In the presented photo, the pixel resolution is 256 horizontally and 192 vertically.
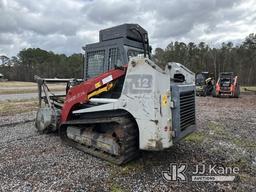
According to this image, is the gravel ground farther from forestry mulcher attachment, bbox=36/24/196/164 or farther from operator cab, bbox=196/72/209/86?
operator cab, bbox=196/72/209/86

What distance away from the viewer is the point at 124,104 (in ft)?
13.5

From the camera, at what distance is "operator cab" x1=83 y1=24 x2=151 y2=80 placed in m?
4.87

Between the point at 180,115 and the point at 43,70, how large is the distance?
62.1 m

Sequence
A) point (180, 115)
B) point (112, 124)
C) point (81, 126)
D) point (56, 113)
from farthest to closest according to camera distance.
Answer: point (56, 113), point (81, 126), point (112, 124), point (180, 115)

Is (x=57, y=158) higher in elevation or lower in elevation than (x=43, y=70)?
lower

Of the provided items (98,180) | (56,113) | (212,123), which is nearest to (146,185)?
(98,180)

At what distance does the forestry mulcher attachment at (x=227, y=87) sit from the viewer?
57.7 feet

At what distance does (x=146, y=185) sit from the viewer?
360cm

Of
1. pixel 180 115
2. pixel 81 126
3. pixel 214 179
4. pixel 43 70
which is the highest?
pixel 43 70

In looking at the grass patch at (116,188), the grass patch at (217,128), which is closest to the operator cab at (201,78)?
the grass patch at (217,128)

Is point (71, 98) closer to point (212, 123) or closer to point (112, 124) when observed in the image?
point (112, 124)

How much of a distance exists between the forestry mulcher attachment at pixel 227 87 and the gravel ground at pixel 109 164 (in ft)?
38.5

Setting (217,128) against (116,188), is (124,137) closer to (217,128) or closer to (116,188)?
(116,188)

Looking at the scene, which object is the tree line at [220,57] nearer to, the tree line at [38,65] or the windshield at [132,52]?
the tree line at [38,65]
